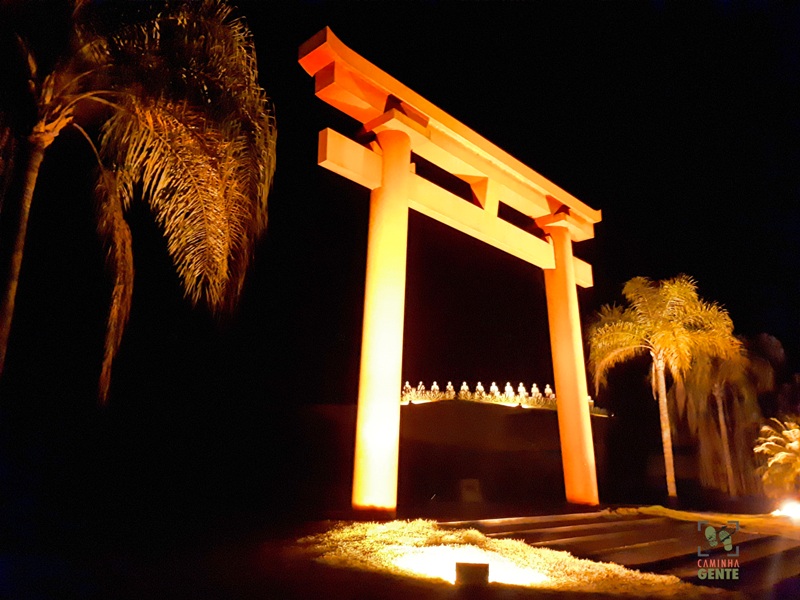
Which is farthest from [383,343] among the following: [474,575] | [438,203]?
[474,575]

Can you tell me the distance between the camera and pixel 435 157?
8500 mm

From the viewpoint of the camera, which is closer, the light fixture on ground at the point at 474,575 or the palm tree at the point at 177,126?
the light fixture on ground at the point at 474,575

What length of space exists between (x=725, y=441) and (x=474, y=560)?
13619mm

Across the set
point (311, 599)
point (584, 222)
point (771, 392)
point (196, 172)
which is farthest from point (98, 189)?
point (771, 392)

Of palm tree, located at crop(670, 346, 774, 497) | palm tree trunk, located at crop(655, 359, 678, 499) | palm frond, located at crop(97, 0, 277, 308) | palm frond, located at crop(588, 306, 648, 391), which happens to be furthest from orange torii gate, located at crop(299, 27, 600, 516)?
palm tree, located at crop(670, 346, 774, 497)

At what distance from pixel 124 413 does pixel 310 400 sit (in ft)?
14.2

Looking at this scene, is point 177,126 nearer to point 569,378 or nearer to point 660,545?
point 660,545

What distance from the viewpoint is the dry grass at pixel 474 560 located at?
4.46 meters

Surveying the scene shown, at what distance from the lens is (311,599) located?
A: 11.9 feet

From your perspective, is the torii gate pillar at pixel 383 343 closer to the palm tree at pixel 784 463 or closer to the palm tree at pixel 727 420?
the palm tree at pixel 784 463

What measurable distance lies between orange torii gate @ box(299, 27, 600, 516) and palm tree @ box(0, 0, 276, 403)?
1.68 m

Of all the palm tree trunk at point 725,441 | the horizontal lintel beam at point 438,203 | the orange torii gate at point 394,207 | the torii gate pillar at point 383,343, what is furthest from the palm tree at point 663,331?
the torii gate pillar at point 383,343

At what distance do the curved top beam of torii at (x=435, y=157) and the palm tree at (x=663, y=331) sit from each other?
307 cm

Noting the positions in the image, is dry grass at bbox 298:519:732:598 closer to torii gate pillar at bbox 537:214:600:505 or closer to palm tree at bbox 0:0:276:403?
palm tree at bbox 0:0:276:403
